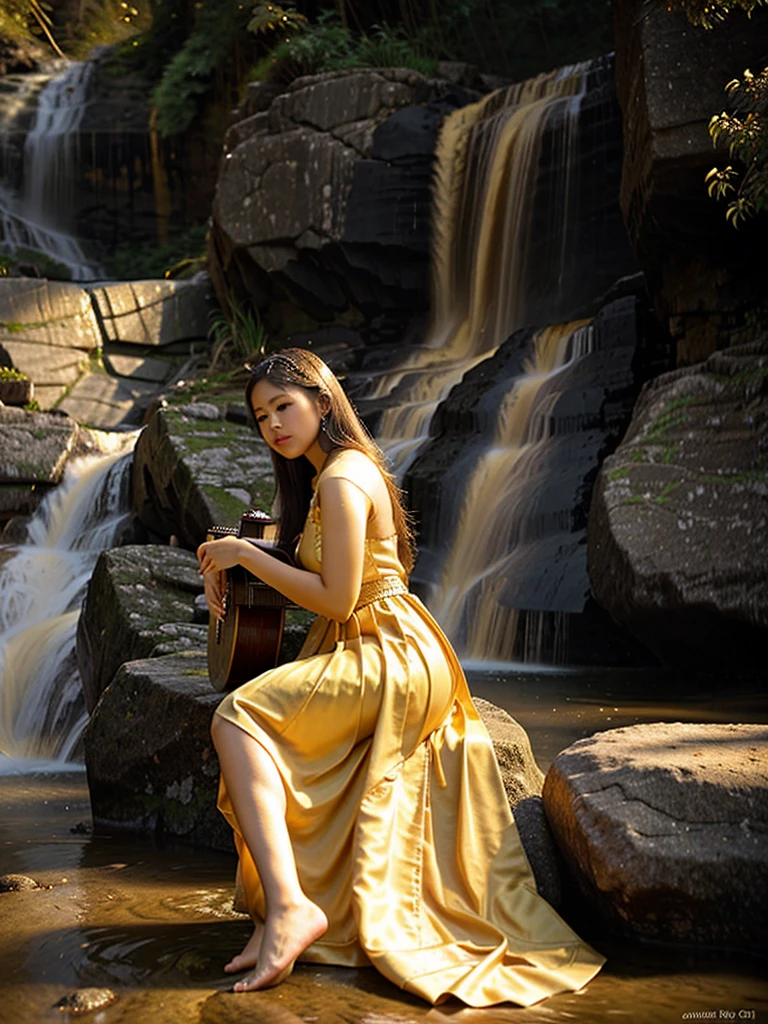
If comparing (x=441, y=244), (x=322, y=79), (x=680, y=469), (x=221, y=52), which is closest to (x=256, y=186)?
(x=322, y=79)

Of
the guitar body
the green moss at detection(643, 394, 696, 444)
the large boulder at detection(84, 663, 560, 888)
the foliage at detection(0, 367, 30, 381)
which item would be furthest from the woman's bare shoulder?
the foliage at detection(0, 367, 30, 381)

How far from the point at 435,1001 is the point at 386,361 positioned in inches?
422

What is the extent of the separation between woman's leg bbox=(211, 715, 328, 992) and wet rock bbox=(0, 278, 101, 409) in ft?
39.3

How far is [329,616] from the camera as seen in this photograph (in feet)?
10.2

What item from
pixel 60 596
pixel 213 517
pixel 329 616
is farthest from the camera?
pixel 60 596

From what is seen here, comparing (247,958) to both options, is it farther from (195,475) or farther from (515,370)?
(515,370)

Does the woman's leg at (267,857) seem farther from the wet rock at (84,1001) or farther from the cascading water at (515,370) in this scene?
the cascading water at (515,370)

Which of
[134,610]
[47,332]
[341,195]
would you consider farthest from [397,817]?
[47,332]

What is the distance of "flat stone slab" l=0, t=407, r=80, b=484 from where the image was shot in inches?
429

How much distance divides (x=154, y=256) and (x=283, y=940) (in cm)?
1767

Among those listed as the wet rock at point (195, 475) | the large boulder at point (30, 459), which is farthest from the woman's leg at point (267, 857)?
the large boulder at point (30, 459)

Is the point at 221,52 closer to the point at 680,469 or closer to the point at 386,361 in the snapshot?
the point at 386,361

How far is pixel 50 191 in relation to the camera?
19484mm

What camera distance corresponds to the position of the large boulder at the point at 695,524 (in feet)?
19.6
